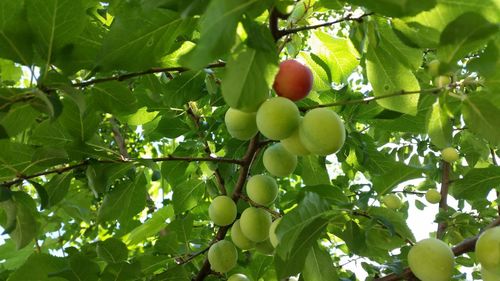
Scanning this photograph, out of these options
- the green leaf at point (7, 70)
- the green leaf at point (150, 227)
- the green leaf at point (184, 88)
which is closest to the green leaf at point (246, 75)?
the green leaf at point (184, 88)

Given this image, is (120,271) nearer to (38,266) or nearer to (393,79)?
(38,266)

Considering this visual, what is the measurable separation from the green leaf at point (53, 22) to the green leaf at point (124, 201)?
809 mm

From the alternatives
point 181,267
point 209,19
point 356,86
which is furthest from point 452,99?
point 356,86

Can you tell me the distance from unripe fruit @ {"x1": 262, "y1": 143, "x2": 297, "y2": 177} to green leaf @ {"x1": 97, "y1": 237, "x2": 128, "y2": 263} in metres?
0.58

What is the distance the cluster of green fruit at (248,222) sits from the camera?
167cm

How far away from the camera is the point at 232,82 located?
105cm

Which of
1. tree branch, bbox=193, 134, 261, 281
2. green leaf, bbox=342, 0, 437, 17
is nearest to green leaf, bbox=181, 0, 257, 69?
green leaf, bbox=342, 0, 437, 17

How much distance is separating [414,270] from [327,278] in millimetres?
304

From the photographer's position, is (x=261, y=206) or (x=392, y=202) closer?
(x=261, y=206)

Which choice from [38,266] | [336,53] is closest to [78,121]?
[38,266]

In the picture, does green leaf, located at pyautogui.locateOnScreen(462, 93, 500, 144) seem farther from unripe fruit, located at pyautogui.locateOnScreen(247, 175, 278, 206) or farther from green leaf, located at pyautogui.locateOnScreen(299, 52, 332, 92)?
unripe fruit, located at pyautogui.locateOnScreen(247, 175, 278, 206)

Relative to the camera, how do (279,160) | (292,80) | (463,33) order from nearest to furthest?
1. (463,33)
2. (292,80)
3. (279,160)

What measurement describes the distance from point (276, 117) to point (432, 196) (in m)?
2.14

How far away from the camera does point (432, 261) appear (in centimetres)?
130
